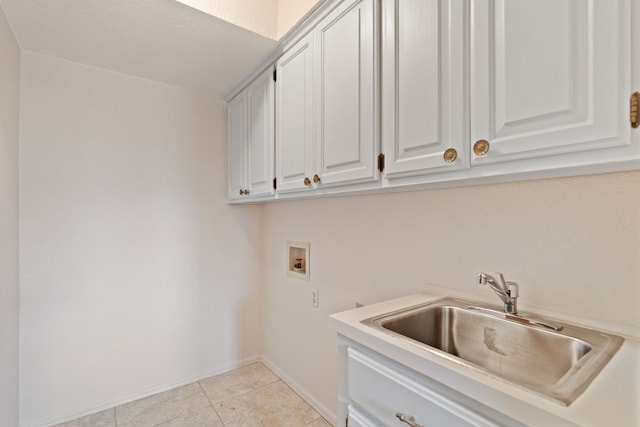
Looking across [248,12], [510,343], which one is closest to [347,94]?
[248,12]

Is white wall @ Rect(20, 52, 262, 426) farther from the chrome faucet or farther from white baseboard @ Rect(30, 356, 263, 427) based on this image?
the chrome faucet

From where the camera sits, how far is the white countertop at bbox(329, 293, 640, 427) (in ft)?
1.73

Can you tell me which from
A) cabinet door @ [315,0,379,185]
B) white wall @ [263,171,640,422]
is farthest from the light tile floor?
cabinet door @ [315,0,379,185]

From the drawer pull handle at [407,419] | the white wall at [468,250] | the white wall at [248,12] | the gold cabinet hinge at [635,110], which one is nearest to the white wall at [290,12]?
the white wall at [248,12]

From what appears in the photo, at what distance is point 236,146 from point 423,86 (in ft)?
5.30

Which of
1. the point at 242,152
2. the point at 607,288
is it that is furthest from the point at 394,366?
the point at 242,152

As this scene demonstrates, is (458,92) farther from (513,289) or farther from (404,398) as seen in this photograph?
(404,398)

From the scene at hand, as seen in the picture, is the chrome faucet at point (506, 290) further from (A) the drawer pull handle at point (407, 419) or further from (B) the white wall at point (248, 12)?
(B) the white wall at point (248, 12)

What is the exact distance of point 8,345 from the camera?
1.52 meters

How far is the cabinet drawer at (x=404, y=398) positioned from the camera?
656 millimetres

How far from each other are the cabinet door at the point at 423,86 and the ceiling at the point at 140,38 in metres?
0.90

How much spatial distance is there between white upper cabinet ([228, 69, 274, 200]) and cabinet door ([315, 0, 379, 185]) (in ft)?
1.65

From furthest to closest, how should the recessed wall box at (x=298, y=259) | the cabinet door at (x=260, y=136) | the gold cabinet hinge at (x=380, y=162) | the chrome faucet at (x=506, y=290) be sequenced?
the recessed wall box at (x=298, y=259), the cabinet door at (x=260, y=136), the gold cabinet hinge at (x=380, y=162), the chrome faucet at (x=506, y=290)

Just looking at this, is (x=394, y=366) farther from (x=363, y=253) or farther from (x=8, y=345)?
(x=8, y=345)
